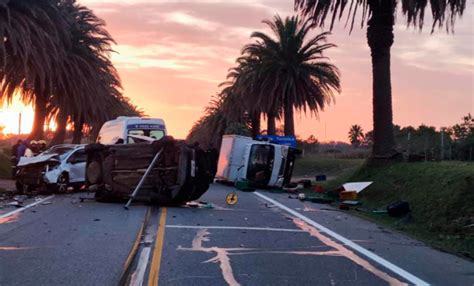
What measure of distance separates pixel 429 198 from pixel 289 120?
87.4 ft

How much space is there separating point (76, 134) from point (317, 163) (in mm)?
19362

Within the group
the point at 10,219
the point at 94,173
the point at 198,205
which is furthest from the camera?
the point at 94,173

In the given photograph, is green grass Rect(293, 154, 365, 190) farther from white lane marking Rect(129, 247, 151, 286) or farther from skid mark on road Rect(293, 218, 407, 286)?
white lane marking Rect(129, 247, 151, 286)

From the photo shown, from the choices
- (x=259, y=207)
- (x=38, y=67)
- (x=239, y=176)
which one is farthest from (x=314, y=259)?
(x=38, y=67)

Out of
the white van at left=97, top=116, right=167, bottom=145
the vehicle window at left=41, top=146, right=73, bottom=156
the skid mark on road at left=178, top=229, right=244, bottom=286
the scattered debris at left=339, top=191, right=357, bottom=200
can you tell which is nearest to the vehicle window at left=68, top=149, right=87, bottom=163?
the vehicle window at left=41, top=146, right=73, bottom=156

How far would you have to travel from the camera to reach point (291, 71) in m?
39.6

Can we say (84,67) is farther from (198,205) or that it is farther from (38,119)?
(198,205)

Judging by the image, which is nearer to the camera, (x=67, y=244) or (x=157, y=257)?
(x=157, y=257)

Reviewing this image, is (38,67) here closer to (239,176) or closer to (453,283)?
(239,176)

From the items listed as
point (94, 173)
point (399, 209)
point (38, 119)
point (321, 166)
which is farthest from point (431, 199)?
point (321, 166)

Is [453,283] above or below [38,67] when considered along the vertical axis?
below

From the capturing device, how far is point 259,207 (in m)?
17.1

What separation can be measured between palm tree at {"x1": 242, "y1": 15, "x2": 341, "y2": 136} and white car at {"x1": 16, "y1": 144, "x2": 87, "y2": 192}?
799 inches

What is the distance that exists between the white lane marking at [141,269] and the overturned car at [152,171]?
6966 millimetres
